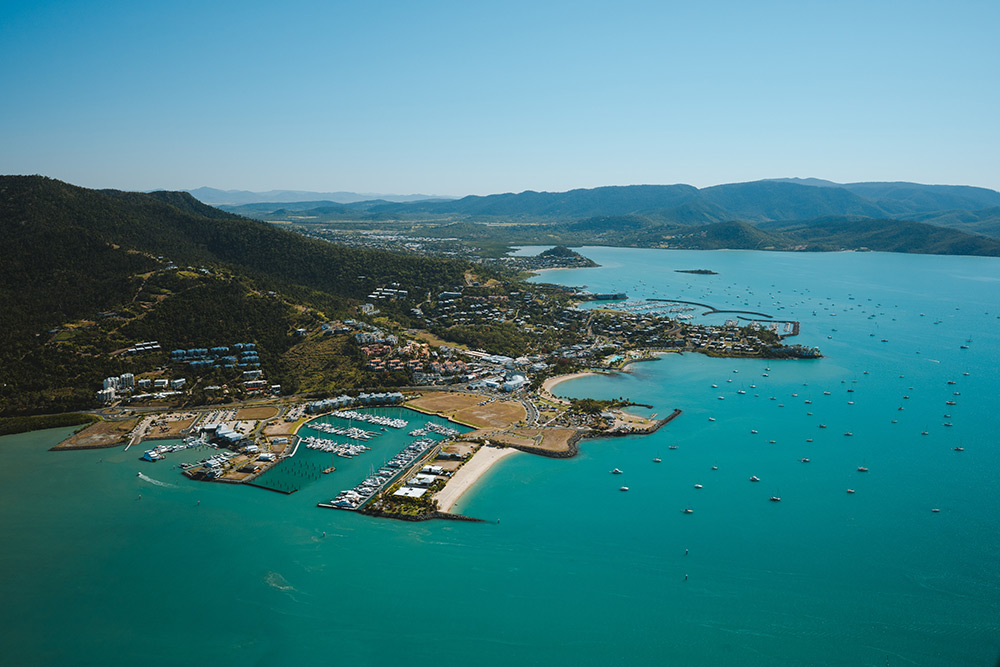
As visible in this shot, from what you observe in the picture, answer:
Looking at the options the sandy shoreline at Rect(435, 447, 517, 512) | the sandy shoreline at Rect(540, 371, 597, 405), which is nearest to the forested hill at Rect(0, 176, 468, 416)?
the sandy shoreline at Rect(540, 371, 597, 405)

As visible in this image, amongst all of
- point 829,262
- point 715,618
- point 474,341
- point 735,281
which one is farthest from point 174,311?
point 829,262

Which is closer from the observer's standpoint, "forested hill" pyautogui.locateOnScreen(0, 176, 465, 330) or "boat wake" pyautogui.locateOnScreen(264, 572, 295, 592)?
"boat wake" pyautogui.locateOnScreen(264, 572, 295, 592)

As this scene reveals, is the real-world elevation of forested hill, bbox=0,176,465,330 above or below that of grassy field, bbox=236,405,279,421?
above

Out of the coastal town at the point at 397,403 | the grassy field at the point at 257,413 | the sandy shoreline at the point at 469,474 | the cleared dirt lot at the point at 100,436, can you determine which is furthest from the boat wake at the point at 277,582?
the cleared dirt lot at the point at 100,436

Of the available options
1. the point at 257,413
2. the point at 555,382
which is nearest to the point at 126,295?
the point at 257,413

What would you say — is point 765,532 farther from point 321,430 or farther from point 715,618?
point 321,430

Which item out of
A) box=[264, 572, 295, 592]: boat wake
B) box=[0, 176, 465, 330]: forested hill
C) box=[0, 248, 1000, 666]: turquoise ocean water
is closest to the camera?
box=[0, 248, 1000, 666]: turquoise ocean water

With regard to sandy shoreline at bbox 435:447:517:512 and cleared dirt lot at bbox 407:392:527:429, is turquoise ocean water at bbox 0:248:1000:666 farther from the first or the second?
cleared dirt lot at bbox 407:392:527:429
